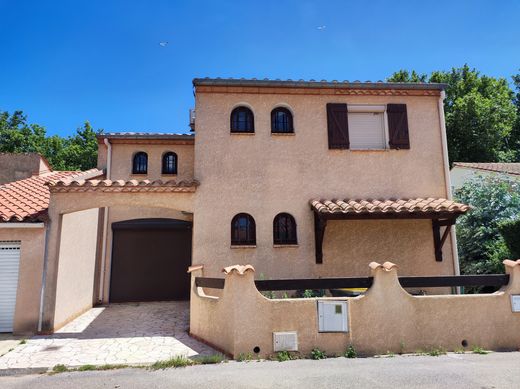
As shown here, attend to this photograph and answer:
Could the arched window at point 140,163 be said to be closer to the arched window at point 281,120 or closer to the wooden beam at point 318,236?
the arched window at point 281,120

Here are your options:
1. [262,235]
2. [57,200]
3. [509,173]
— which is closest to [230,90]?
[262,235]

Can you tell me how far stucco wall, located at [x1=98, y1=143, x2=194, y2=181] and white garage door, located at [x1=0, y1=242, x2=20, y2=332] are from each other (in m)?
4.99

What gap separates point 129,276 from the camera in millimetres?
14070

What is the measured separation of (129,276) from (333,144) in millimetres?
9671

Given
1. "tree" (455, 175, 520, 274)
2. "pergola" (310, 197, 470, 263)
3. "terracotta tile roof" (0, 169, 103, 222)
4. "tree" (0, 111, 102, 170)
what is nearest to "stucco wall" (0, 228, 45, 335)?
"terracotta tile roof" (0, 169, 103, 222)

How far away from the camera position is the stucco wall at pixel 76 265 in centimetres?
995

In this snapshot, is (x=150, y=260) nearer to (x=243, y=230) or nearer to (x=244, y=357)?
(x=243, y=230)

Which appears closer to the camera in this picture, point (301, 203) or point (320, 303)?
point (320, 303)

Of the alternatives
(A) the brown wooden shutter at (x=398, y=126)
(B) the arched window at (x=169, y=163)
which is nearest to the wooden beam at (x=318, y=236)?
(A) the brown wooden shutter at (x=398, y=126)

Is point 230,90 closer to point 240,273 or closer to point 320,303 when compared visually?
point 240,273

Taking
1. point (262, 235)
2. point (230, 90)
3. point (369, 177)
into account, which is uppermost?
point (230, 90)

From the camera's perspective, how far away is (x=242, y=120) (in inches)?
447

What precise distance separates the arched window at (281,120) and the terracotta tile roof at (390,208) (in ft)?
9.18

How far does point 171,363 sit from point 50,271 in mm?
5058
